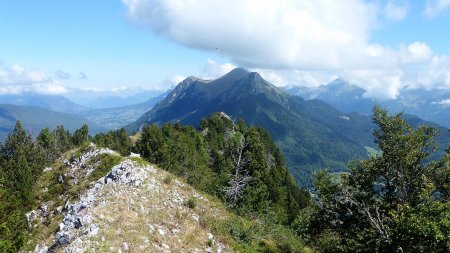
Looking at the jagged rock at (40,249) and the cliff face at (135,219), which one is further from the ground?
the cliff face at (135,219)

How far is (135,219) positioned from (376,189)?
1858 cm

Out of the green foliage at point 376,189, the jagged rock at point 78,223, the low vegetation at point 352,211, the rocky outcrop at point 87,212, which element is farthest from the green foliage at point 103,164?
the green foliage at point 376,189

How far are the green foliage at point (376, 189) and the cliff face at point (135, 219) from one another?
7745 millimetres

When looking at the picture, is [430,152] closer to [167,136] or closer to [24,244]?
[24,244]

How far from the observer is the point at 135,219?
79.5 ft

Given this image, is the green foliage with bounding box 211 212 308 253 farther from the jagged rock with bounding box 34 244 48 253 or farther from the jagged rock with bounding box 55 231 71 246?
the jagged rock with bounding box 34 244 48 253

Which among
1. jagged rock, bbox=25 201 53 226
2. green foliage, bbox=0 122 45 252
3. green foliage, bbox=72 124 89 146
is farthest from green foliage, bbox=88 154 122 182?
green foliage, bbox=72 124 89 146

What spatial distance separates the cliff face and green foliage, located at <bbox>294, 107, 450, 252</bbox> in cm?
774

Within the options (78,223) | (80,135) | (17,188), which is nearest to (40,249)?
(78,223)

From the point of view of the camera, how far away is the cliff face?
856 inches

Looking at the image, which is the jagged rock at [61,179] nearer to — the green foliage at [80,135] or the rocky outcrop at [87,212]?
the rocky outcrop at [87,212]

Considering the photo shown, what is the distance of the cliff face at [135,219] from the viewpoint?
2175 cm

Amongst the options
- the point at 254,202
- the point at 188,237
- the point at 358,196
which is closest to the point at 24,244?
the point at 188,237

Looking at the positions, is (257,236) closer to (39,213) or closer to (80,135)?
(39,213)
